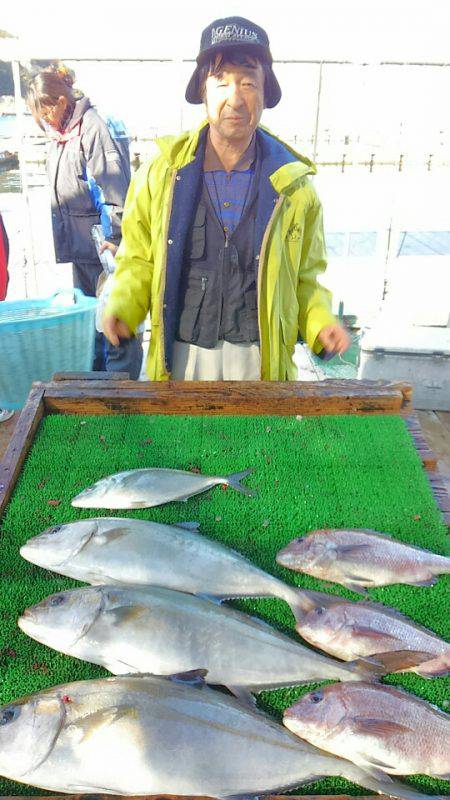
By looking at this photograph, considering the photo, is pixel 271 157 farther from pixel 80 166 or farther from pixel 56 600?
pixel 80 166

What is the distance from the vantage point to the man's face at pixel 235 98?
2.49m

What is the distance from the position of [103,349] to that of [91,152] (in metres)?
1.72

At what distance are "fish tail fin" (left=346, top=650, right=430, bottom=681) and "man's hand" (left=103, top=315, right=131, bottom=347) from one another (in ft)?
5.91

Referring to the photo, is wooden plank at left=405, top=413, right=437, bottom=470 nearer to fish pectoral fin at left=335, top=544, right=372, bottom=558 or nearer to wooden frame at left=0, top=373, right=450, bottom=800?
wooden frame at left=0, top=373, right=450, bottom=800

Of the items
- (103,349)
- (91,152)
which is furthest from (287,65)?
(103,349)

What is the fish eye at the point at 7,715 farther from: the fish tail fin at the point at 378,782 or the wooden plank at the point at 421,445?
the wooden plank at the point at 421,445

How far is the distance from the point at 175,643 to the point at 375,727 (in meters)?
0.53

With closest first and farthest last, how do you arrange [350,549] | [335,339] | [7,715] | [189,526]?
[7,715] → [350,549] → [189,526] → [335,339]

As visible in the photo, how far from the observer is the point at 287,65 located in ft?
21.8

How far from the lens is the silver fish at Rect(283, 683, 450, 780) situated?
1.33 m

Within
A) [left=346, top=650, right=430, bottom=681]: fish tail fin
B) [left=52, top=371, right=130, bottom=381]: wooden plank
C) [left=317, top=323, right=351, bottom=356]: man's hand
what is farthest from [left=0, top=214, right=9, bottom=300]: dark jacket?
[left=346, top=650, right=430, bottom=681]: fish tail fin

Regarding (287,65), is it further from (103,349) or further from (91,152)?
(103,349)

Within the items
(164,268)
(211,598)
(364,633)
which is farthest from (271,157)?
(364,633)

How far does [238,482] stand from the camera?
7.29ft
